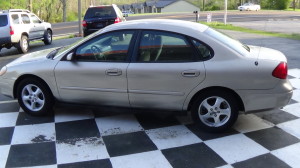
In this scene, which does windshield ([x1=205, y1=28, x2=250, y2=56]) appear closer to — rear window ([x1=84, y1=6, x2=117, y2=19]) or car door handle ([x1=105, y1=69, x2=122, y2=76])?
car door handle ([x1=105, y1=69, x2=122, y2=76])

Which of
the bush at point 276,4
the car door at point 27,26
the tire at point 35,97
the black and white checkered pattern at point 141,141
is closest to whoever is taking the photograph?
the black and white checkered pattern at point 141,141

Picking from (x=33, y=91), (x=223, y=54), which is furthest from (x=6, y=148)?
(x=223, y=54)

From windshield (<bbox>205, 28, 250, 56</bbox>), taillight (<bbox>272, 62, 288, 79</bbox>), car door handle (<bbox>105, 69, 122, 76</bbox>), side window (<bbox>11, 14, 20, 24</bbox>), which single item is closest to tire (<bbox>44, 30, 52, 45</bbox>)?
side window (<bbox>11, 14, 20, 24</bbox>)

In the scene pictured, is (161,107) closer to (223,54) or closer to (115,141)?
(115,141)

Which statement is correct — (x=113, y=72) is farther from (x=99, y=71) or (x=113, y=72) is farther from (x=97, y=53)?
(x=97, y=53)

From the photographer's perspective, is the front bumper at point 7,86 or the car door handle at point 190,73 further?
the front bumper at point 7,86

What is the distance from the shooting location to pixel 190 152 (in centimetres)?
382

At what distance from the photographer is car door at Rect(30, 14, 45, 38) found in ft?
44.6

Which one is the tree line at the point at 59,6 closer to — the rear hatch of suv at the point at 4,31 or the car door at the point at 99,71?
the rear hatch of suv at the point at 4,31

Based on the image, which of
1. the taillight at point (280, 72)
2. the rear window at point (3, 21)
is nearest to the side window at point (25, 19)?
the rear window at point (3, 21)

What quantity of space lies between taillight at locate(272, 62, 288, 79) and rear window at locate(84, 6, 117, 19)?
10.4m

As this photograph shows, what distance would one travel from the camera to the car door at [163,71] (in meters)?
4.18

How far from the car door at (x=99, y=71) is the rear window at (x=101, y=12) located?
370 inches

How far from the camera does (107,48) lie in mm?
4562
